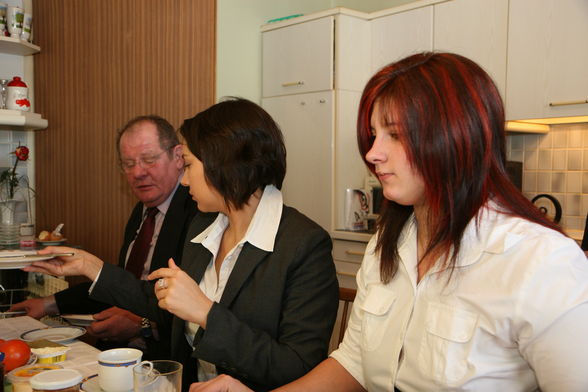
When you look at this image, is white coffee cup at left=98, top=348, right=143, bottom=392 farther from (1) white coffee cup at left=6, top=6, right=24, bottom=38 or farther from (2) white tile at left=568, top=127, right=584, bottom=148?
(1) white coffee cup at left=6, top=6, right=24, bottom=38

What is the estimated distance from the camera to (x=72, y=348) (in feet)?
4.71

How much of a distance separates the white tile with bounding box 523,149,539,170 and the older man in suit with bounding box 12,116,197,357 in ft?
6.18

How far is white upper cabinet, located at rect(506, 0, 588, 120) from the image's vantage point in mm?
2588

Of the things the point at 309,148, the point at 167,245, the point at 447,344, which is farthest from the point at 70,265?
the point at 309,148

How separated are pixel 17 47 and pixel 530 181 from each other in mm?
3021

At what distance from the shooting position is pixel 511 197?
3.28ft

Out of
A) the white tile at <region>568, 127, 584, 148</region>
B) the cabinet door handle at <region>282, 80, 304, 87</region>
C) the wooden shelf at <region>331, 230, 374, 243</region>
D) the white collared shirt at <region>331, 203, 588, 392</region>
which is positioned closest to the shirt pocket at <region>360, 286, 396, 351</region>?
the white collared shirt at <region>331, 203, 588, 392</region>

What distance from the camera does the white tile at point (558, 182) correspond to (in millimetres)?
2996

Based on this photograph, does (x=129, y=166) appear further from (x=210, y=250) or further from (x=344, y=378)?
(x=344, y=378)

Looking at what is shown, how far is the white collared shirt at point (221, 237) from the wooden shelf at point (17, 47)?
2.22m

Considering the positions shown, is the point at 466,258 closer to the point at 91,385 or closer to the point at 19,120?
the point at 91,385

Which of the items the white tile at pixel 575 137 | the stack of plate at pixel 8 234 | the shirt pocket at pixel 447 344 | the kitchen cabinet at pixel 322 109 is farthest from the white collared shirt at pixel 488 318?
the stack of plate at pixel 8 234

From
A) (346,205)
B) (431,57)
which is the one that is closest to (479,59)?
(346,205)

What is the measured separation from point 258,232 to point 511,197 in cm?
68
